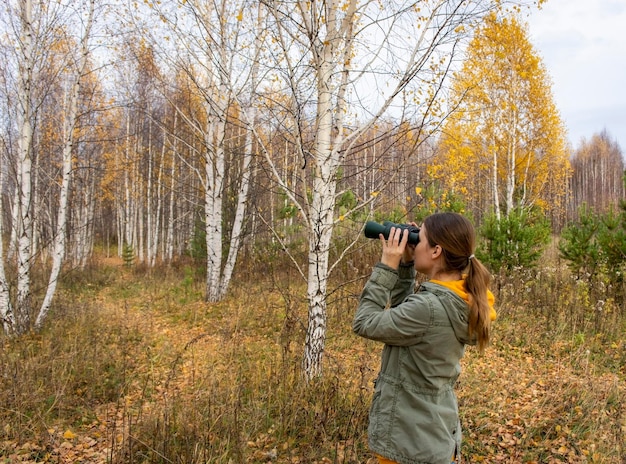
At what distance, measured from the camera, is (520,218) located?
314 inches

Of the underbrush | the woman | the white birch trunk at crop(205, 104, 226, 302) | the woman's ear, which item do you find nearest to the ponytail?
the woman

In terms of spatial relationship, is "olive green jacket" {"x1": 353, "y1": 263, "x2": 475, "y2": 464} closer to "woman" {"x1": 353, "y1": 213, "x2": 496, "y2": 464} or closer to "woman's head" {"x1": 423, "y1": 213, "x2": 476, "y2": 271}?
"woman" {"x1": 353, "y1": 213, "x2": 496, "y2": 464}

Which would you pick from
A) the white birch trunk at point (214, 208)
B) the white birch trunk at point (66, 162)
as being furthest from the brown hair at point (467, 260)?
the white birch trunk at point (214, 208)

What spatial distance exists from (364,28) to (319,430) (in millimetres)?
3132

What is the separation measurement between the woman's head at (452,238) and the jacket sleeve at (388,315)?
20 centimetres

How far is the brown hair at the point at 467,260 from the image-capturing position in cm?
148


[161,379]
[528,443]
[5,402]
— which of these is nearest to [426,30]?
[528,443]

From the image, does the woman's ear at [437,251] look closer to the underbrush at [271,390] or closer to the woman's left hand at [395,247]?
the woman's left hand at [395,247]

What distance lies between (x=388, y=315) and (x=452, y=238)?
0.38 m

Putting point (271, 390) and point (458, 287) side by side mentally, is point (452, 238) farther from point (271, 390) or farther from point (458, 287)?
point (271, 390)

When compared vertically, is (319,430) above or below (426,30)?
below

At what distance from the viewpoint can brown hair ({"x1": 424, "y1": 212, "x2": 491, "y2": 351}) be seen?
4.85 ft

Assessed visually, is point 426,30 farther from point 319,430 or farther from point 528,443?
point 528,443

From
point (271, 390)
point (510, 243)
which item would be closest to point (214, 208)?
point (271, 390)
